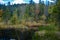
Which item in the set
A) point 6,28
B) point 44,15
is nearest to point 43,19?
point 44,15

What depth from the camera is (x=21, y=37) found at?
5.01 ft

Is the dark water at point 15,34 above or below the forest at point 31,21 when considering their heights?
below

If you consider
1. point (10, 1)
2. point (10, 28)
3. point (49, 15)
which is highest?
point (10, 1)

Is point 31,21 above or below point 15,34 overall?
above

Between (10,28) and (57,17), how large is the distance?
516 mm

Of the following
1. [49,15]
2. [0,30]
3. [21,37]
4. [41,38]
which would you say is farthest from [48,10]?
[0,30]

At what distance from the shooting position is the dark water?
152 centimetres

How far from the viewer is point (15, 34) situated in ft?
5.04

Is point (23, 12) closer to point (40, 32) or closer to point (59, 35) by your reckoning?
Answer: point (40, 32)

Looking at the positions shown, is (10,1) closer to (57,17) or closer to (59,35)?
(57,17)

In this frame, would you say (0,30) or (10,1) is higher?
(10,1)

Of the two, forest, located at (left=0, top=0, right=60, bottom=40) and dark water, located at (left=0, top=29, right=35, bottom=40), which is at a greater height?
forest, located at (left=0, top=0, right=60, bottom=40)

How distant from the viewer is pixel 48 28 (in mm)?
1520

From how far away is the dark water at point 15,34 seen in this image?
1.52 meters
